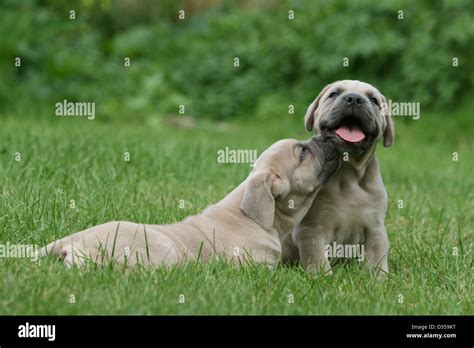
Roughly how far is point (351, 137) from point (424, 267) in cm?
92

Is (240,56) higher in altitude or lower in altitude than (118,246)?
higher

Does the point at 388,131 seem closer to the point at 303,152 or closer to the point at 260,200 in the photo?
the point at 303,152

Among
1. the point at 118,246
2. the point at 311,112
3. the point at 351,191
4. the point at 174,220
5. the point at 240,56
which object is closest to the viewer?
the point at 118,246

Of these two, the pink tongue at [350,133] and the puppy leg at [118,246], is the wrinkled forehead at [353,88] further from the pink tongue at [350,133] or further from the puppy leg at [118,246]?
the puppy leg at [118,246]

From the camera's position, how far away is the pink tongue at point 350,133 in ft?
18.5

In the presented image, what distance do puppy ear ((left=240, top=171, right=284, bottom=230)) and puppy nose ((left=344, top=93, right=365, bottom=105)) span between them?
688 millimetres

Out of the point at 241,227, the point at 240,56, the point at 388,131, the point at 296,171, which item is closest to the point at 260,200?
the point at 241,227

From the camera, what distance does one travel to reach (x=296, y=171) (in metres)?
5.64

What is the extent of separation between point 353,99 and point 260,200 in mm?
859

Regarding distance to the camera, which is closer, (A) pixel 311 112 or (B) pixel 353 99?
(B) pixel 353 99

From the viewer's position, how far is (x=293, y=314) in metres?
4.42

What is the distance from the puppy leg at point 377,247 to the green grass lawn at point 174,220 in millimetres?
134

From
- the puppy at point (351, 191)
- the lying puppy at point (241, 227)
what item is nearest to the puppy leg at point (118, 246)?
the lying puppy at point (241, 227)

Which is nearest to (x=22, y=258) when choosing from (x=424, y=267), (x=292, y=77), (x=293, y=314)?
(x=293, y=314)
